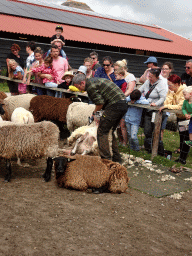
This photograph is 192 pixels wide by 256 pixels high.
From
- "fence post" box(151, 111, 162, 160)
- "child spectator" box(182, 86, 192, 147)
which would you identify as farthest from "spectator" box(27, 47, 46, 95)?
"child spectator" box(182, 86, 192, 147)

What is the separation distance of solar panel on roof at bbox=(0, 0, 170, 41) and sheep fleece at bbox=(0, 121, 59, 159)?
16.7m

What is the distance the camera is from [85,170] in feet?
15.4

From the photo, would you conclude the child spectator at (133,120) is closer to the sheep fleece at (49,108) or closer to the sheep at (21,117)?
the sheep fleece at (49,108)

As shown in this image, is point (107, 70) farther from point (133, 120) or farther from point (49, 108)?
point (49, 108)

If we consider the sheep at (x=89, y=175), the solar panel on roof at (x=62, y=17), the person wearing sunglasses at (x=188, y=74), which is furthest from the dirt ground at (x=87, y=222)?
the solar panel on roof at (x=62, y=17)

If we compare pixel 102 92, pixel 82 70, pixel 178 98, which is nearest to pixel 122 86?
pixel 178 98

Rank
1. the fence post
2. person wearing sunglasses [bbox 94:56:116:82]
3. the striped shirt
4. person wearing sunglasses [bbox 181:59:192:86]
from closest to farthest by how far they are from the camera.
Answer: the striped shirt < the fence post < person wearing sunglasses [bbox 181:59:192:86] < person wearing sunglasses [bbox 94:56:116:82]

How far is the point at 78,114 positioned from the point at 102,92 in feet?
6.17

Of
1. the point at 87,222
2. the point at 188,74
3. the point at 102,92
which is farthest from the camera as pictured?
the point at 188,74

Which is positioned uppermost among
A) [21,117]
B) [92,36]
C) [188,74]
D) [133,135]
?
[92,36]

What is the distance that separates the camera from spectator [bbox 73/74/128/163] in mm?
5246

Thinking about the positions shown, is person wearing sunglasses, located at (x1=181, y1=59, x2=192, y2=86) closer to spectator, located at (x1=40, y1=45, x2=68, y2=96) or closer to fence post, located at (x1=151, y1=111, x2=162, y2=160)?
fence post, located at (x1=151, y1=111, x2=162, y2=160)

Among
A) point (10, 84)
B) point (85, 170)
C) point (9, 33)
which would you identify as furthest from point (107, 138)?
point (9, 33)

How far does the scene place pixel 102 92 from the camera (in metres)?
5.34
